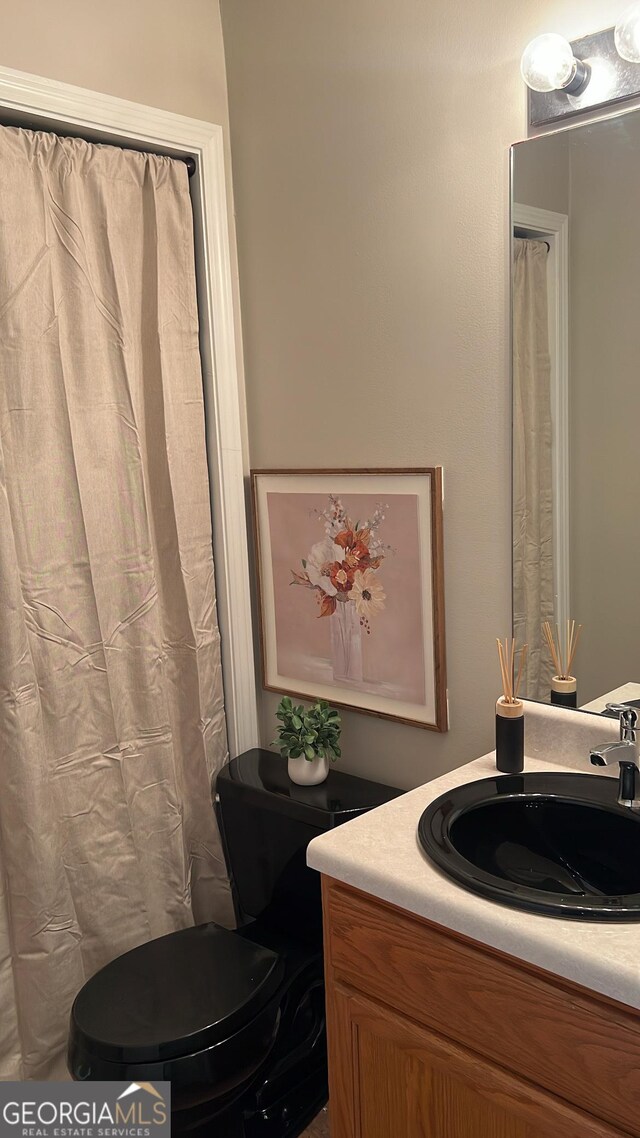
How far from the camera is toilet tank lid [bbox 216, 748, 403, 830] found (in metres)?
1.81

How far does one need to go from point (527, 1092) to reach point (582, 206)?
1309 millimetres

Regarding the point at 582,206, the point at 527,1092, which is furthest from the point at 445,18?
the point at 527,1092

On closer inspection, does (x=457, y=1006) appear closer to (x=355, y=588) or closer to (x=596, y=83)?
(x=355, y=588)

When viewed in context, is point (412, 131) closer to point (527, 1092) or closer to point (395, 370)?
point (395, 370)

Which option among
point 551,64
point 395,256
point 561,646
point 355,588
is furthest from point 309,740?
point 551,64

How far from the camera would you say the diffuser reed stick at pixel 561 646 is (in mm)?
1566

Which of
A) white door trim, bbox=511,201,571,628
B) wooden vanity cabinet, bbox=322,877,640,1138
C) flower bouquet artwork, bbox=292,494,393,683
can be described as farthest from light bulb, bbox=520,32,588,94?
wooden vanity cabinet, bbox=322,877,640,1138

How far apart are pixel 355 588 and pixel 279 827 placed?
1.76ft

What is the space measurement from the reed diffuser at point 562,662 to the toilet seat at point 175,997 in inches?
29.7

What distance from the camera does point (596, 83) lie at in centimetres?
140

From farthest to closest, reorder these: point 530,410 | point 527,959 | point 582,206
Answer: point 530,410, point 582,206, point 527,959

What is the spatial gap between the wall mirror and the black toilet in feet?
1.93

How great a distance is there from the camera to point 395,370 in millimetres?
1784

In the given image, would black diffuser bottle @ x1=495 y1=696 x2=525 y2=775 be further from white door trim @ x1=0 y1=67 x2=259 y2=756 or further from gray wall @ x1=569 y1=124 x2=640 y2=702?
white door trim @ x1=0 y1=67 x2=259 y2=756
